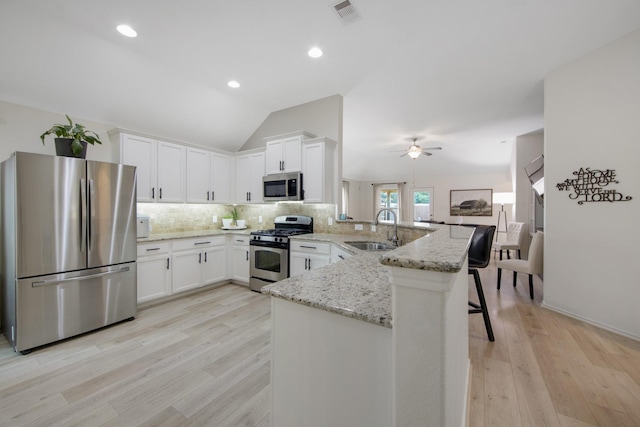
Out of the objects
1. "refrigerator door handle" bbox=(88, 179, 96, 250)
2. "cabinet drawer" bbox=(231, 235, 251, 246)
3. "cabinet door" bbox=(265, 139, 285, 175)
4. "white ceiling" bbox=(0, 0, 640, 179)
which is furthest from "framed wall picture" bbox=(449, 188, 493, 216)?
"refrigerator door handle" bbox=(88, 179, 96, 250)

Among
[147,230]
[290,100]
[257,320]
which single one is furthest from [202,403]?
Result: [290,100]

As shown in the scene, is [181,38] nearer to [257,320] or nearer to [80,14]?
[80,14]

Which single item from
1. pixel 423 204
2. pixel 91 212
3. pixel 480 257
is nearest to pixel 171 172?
pixel 91 212

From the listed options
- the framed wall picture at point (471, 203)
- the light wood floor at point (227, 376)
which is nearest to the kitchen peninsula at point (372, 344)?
the light wood floor at point (227, 376)

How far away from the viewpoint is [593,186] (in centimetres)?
276

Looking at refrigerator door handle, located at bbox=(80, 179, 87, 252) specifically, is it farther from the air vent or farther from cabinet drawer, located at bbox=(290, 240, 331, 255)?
the air vent

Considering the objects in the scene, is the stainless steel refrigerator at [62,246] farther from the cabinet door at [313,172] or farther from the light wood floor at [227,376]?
the cabinet door at [313,172]

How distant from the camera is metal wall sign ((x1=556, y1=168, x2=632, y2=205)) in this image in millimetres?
2640

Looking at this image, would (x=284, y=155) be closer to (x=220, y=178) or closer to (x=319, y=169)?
(x=319, y=169)

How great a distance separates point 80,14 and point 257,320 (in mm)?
3410

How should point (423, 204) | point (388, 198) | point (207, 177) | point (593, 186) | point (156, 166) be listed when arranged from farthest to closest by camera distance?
point (388, 198), point (423, 204), point (207, 177), point (156, 166), point (593, 186)

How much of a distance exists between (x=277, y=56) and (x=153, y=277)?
3.12 meters

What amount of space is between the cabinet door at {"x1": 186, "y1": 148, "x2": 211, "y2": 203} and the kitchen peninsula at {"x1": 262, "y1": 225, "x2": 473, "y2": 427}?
342 centimetres

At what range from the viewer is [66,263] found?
248cm
